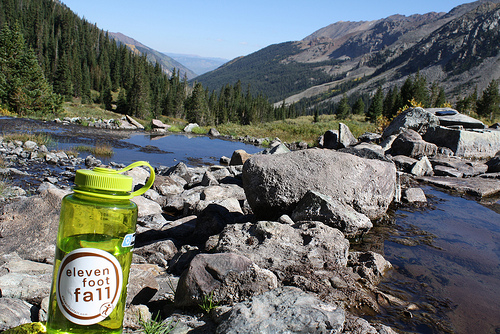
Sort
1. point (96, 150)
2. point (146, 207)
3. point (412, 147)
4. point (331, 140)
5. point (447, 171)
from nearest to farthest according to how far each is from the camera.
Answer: point (146, 207)
point (447, 171)
point (412, 147)
point (96, 150)
point (331, 140)

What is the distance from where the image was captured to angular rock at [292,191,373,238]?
5.28 meters

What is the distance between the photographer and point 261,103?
9606 cm

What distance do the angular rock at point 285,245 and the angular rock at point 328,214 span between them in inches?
29.7

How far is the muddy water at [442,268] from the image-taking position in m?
3.80

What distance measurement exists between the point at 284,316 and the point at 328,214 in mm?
3159

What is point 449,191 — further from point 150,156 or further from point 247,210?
point 150,156

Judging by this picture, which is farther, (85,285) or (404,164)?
(404,164)

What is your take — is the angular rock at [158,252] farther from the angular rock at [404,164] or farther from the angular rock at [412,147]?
the angular rock at [412,147]

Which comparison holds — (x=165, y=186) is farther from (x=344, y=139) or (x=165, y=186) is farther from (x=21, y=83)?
(x=21, y=83)

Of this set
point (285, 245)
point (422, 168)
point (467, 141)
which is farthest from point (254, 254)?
point (467, 141)

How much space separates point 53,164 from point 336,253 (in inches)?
500

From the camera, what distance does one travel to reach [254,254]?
3.94m

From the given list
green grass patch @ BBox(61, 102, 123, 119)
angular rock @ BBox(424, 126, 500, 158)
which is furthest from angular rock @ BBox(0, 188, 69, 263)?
green grass patch @ BBox(61, 102, 123, 119)

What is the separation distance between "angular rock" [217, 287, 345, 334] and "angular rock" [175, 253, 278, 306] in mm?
473
